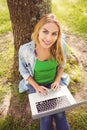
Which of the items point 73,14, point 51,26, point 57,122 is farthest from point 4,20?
point 57,122

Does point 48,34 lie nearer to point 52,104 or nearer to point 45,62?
point 45,62

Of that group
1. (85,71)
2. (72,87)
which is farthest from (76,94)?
(85,71)

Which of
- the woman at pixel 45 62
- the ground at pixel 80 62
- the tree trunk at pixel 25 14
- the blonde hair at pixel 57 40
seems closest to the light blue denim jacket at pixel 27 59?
the woman at pixel 45 62

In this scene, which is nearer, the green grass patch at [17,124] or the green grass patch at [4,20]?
the green grass patch at [17,124]

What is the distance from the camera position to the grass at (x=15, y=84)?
355cm

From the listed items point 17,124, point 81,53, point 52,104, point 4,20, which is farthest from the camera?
point 4,20

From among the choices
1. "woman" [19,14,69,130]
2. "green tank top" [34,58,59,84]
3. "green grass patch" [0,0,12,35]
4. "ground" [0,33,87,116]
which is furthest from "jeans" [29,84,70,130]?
"green grass patch" [0,0,12,35]

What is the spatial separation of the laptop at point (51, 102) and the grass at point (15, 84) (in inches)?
23.5

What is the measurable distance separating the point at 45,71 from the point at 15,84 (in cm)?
84

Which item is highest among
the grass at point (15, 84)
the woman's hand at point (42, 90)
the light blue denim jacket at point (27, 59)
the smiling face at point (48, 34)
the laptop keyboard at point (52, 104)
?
the smiling face at point (48, 34)

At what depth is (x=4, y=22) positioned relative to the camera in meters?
5.83

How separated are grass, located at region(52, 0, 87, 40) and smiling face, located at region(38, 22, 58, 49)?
2.24 meters

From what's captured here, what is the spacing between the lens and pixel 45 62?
10.9ft

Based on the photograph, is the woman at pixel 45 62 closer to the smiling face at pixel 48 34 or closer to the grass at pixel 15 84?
the smiling face at pixel 48 34
